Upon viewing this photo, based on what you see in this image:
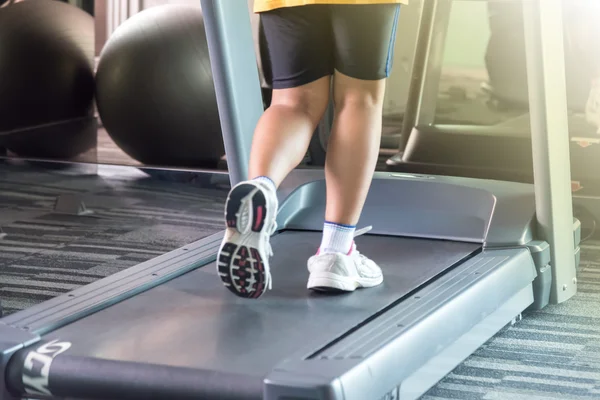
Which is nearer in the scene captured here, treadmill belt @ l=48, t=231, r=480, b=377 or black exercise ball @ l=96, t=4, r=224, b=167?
treadmill belt @ l=48, t=231, r=480, b=377

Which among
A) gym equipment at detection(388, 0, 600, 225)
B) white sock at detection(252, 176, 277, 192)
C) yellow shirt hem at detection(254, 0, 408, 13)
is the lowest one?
gym equipment at detection(388, 0, 600, 225)

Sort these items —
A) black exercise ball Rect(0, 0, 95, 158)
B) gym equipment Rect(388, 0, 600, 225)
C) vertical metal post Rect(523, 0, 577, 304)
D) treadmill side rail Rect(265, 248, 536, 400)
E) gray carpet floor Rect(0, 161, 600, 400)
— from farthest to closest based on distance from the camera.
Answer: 1. black exercise ball Rect(0, 0, 95, 158)
2. gym equipment Rect(388, 0, 600, 225)
3. vertical metal post Rect(523, 0, 577, 304)
4. gray carpet floor Rect(0, 161, 600, 400)
5. treadmill side rail Rect(265, 248, 536, 400)

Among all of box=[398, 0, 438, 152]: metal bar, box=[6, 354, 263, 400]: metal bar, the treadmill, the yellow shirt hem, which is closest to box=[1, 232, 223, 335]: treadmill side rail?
the treadmill

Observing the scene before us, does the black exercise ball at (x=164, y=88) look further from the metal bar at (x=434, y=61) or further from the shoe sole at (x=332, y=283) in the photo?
the shoe sole at (x=332, y=283)

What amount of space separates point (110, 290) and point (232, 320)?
1.12 feet

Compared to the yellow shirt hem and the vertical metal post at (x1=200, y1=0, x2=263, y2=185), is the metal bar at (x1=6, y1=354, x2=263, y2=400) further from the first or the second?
the vertical metal post at (x1=200, y1=0, x2=263, y2=185)

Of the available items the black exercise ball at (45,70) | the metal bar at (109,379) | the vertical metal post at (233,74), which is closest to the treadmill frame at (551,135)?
the vertical metal post at (233,74)

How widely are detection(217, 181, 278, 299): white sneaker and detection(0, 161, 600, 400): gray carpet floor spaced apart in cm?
44

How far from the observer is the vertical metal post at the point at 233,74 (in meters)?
2.35

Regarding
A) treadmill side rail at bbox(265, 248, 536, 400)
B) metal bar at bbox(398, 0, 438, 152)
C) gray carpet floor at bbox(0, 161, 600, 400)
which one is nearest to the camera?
treadmill side rail at bbox(265, 248, 536, 400)

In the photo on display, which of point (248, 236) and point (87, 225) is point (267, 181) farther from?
point (87, 225)

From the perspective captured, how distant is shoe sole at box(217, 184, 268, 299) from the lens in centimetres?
165

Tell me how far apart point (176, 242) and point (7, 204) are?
95 centimetres

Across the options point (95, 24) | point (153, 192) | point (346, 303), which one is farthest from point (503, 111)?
point (346, 303)
